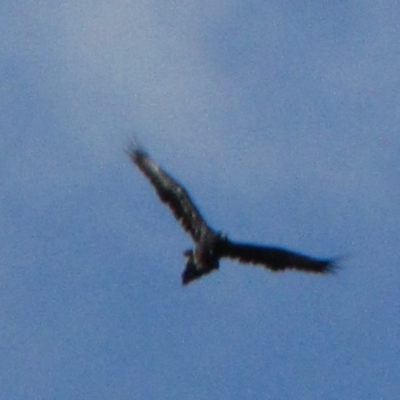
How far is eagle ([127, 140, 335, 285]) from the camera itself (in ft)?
73.3

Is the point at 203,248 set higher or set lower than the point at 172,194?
lower

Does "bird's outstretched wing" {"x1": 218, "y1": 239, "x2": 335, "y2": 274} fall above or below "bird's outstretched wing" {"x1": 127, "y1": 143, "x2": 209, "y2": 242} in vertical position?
below

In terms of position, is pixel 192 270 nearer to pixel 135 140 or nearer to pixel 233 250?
pixel 233 250

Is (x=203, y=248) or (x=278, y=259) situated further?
(x=278, y=259)

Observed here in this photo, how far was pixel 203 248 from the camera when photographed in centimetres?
2245

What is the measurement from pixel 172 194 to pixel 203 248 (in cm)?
195

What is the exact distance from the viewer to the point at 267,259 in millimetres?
23984

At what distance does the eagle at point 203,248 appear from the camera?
2234cm

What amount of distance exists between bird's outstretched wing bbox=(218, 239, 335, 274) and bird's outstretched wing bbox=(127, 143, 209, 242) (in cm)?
123

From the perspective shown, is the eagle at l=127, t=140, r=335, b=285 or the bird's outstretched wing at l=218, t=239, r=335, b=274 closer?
the eagle at l=127, t=140, r=335, b=285

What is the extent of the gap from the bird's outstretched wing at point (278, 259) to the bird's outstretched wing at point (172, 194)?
4.05 ft

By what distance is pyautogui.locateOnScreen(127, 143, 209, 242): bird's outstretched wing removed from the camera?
75.3ft

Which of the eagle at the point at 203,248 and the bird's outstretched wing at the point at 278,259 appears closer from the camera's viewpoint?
the eagle at the point at 203,248

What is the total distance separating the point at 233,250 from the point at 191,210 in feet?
4.57
